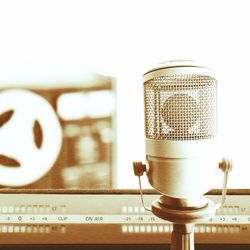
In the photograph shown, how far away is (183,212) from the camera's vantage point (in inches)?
27.8

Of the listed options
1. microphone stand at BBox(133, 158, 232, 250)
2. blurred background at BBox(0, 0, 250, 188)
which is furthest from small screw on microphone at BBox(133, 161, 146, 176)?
blurred background at BBox(0, 0, 250, 188)

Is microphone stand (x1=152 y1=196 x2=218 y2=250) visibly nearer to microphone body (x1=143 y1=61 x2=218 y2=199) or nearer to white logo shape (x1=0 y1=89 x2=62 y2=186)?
microphone body (x1=143 y1=61 x2=218 y2=199)

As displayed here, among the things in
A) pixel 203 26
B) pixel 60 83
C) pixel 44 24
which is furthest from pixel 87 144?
pixel 203 26

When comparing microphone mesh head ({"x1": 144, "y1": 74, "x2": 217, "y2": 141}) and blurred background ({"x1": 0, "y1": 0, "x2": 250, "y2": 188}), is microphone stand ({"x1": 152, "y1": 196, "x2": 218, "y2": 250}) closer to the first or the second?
microphone mesh head ({"x1": 144, "y1": 74, "x2": 217, "y2": 141})

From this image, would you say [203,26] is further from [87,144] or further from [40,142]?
[40,142]

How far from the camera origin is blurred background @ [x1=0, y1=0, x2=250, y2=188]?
3.45 feet

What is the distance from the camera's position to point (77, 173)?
106 centimetres

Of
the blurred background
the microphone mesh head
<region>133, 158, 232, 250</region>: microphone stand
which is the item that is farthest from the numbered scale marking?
the microphone mesh head

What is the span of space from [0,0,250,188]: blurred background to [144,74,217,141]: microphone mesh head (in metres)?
0.33

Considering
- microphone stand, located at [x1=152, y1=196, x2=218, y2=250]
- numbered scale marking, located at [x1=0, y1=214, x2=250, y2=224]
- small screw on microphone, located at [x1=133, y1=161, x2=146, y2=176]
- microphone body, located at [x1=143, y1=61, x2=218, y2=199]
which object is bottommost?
numbered scale marking, located at [x1=0, y1=214, x2=250, y2=224]

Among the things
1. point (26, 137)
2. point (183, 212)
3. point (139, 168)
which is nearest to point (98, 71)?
point (26, 137)

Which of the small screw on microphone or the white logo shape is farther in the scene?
the white logo shape

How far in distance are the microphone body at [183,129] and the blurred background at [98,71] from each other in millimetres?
332

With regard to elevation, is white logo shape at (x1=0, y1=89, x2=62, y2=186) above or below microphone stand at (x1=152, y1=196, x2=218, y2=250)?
above
